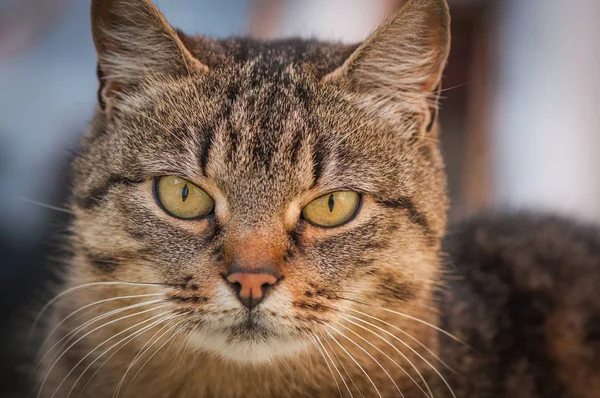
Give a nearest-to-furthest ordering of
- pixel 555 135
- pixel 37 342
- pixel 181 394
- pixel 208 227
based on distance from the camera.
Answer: pixel 208 227, pixel 181 394, pixel 555 135, pixel 37 342

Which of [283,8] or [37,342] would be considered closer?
[283,8]

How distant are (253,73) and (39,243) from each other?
626 mm

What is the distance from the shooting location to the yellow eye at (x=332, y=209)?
93cm

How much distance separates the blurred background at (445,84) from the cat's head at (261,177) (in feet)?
0.25

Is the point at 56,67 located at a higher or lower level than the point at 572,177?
higher

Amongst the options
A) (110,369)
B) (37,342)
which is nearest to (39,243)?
(37,342)

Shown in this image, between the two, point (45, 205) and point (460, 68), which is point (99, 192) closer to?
point (45, 205)

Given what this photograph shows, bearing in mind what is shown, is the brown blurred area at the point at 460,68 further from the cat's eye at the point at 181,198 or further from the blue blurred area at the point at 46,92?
the cat's eye at the point at 181,198

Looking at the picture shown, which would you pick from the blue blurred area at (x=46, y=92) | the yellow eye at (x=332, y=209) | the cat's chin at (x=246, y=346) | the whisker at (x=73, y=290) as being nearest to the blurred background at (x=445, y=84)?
the blue blurred area at (x=46, y=92)

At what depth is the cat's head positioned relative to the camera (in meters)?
0.87

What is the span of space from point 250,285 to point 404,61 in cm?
45

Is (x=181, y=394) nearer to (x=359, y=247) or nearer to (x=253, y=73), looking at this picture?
(x=359, y=247)

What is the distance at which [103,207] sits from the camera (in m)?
0.99

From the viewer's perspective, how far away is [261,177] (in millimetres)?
896
